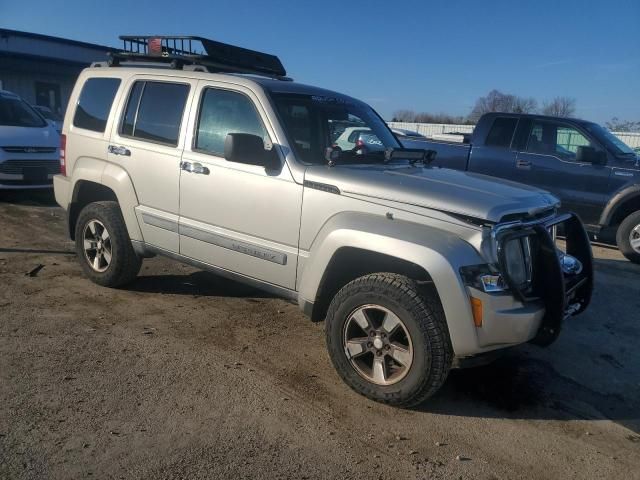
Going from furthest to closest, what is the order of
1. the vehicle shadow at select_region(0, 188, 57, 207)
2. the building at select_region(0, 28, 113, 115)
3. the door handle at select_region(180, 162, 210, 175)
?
1. the building at select_region(0, 28, 113, 115)
2. the vehicle shadow at select_region(0, 188, 57, 207)
3. the door handle at select_region(180, 162, 210, 175)

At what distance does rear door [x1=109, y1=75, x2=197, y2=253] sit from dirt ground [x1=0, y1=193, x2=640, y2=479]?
810 millimetres

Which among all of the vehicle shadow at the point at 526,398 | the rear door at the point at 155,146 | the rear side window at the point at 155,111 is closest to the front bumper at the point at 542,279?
the vehicle shadow at the point at 526,398

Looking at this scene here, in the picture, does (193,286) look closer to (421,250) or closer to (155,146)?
(155,146)

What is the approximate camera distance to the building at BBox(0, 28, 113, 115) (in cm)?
2553

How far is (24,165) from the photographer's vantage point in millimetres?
8992

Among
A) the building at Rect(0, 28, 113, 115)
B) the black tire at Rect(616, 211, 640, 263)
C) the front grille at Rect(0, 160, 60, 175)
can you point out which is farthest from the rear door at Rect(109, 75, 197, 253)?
the building at Rect(0, 28, 113, 115)

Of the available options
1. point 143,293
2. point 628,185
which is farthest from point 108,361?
point 628,185

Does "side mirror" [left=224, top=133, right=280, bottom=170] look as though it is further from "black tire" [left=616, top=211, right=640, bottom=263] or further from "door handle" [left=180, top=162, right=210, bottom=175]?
"black tire" [left=616, top=211, right=640, bottom=263]

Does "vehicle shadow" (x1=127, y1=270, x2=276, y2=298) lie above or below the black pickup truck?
below

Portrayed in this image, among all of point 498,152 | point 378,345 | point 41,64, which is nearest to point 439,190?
point 378,345

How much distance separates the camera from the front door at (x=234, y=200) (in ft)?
12.4

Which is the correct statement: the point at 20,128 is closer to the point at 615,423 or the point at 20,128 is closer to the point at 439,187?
the point at 439,187

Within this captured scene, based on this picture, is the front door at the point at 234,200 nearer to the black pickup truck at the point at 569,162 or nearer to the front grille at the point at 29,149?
the black pickup truck at the point at 569,162

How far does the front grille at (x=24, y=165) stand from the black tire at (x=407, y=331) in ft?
25.0
